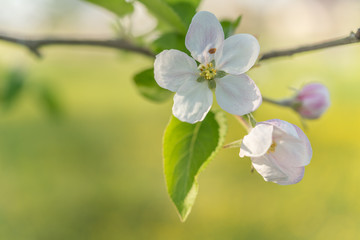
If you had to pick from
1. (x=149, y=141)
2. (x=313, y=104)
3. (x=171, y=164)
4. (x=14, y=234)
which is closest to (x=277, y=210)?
(x=149, y=141)

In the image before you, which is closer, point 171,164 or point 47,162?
point 171,164

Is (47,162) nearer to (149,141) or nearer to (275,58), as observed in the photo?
(149,141)

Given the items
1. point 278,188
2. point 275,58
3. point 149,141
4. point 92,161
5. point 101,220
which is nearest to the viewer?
point 275,58

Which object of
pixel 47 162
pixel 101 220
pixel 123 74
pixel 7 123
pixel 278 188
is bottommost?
pixel 123 74

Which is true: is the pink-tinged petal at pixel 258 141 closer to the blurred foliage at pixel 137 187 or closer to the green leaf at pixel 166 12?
the green leaf at pixel 166 12

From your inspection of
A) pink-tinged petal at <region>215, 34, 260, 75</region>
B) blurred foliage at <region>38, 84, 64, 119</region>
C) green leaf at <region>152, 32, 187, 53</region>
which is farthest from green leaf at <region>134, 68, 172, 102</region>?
blurred foliage at <region>38, 84, 64, 119</region>

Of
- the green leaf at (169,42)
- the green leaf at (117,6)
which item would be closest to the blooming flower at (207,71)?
the green leaf at (169,42)

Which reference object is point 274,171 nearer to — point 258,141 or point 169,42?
point 258,141
